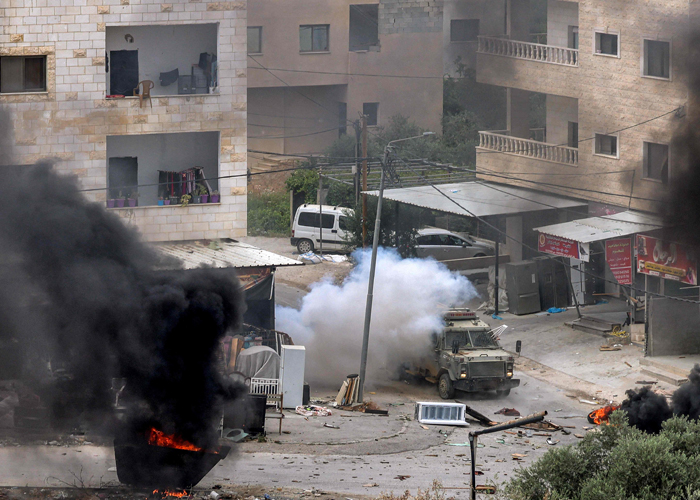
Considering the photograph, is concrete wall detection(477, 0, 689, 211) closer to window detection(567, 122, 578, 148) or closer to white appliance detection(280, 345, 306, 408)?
window detection(567, 122, 578, 148)

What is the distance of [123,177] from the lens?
23.5 m

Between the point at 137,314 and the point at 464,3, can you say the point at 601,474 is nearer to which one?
the point at 137,314

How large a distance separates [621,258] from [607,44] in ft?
Answer: 19.1

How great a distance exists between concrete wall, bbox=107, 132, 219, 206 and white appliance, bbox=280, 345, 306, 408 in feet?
20.1

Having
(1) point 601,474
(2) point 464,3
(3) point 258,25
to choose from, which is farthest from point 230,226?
(3) point 258,25

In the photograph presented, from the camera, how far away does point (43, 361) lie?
14.0 metres

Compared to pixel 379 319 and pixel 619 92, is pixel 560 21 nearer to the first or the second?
pixel 619 92

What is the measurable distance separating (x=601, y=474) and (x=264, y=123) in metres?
34.7

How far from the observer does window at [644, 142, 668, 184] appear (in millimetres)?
23891

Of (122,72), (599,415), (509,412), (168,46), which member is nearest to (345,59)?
(168,46)

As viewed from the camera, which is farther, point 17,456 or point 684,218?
point 684,218

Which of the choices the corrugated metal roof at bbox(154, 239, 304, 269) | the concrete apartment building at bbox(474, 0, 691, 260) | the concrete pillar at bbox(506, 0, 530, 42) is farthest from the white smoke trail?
the concrete pillar at bbox(506, 0, 530, 42)

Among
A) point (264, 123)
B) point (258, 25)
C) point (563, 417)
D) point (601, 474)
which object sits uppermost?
point (258, 25)

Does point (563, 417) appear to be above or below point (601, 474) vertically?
below
